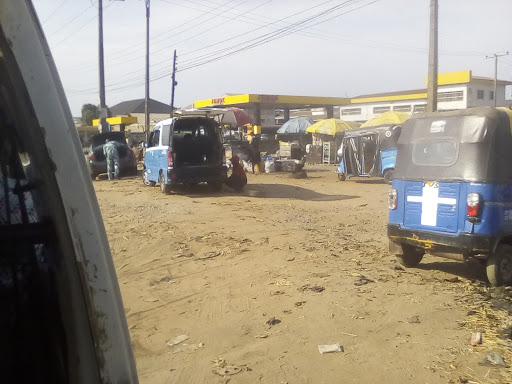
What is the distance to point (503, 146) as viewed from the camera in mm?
6465

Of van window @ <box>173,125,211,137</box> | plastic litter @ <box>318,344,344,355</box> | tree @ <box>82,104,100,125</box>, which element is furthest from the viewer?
tree @ <box>82,104,100,125</box>

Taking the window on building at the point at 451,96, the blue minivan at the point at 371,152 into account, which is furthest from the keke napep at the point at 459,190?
the window on building at the point at 451,96

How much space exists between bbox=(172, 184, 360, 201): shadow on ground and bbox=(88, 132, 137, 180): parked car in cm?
546

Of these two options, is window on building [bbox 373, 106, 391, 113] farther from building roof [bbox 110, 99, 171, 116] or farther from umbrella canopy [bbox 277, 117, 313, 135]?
building roof [bbox 110, 99, 171, 116]

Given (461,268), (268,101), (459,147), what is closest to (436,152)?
(459,147)

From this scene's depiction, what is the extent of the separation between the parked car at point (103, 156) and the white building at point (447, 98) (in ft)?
82.3

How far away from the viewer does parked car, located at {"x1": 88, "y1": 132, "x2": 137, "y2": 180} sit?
21.2 metres

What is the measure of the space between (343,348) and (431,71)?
13.8 m

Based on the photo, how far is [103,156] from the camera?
70.2 ft

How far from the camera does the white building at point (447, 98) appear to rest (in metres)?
44.3

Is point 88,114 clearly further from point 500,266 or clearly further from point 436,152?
point 500,266

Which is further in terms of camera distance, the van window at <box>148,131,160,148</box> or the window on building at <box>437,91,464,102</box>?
the window on building at <box>437,91,464,102</box>

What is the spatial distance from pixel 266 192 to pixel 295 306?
33.7ft

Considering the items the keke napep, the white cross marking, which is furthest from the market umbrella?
the white cross marking
